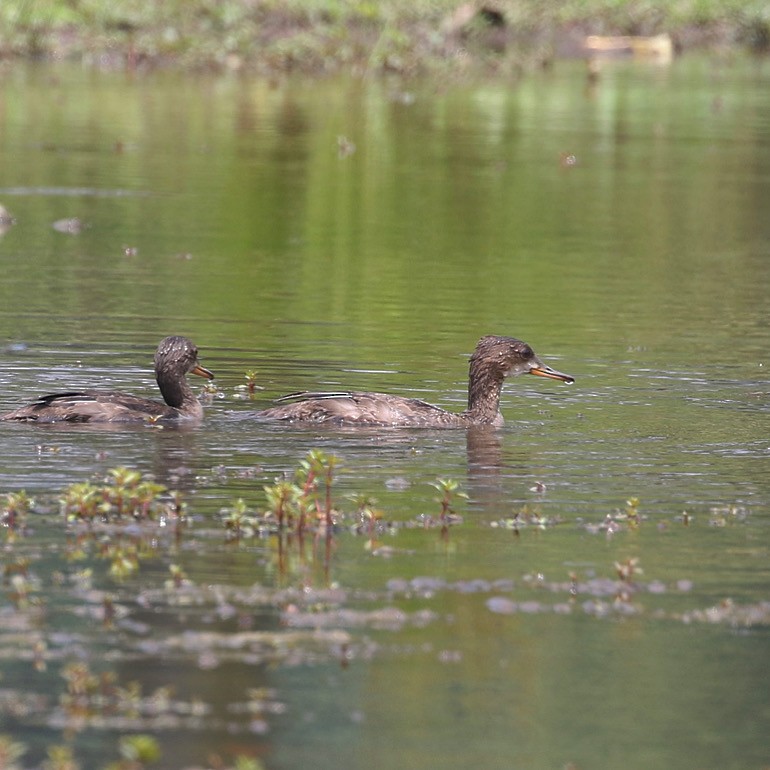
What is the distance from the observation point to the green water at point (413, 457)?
7258 mm

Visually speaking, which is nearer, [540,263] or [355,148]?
[540,263]

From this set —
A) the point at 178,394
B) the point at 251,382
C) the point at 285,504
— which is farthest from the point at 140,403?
the point at 285,504

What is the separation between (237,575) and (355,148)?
2319 centimetres

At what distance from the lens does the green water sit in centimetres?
726

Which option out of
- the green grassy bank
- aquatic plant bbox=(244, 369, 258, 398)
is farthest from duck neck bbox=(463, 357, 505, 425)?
the green grassy bank

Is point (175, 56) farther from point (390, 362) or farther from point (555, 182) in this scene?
point (390, 362)

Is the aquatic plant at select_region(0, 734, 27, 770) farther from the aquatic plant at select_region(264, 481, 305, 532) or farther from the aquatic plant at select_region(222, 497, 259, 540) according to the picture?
the aquatic plant at select_region(264, 481, 305, 532)

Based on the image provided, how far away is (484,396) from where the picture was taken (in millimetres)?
12945

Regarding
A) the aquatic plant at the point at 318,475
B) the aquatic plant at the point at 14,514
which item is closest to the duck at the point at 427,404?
the aquatic plant at the point at 318,475

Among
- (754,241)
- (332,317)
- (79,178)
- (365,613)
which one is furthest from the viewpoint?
(79,178)

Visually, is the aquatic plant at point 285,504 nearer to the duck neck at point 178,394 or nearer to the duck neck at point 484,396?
the duck neck at point 178,394

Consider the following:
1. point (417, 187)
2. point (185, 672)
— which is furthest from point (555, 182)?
point (185, 672)

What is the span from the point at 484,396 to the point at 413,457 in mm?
1369

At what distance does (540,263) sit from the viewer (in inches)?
834
